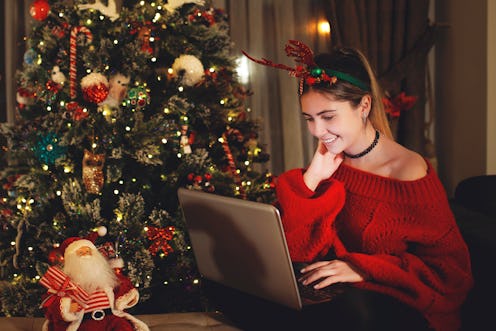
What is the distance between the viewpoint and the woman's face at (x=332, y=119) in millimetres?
1567

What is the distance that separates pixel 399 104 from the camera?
10.4ft

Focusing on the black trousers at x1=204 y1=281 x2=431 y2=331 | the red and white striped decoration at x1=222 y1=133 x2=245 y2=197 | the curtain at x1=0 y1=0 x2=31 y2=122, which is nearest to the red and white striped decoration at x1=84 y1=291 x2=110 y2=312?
the black trousers at x1=204 y1=281 x2=431 y2=331

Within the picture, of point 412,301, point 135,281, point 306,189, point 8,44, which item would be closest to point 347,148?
point 306,189

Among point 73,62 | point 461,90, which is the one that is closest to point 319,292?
point 73,62

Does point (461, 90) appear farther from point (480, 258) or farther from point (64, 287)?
point (64, 287)

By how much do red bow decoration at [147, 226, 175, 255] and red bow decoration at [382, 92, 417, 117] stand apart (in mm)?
1509

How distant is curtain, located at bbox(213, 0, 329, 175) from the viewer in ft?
11.1

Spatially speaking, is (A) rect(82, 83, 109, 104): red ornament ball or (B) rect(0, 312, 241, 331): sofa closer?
(B) rect(0, 312, 241, 331): sofa

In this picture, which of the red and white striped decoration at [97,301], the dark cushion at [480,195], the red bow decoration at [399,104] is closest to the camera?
the red and white striped decoration at [97,301]

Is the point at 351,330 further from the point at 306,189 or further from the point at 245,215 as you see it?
the point at 306,189

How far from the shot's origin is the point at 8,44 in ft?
10.4

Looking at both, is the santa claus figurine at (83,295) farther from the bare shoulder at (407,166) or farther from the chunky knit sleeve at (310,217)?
the bare shoulder at (407,166)

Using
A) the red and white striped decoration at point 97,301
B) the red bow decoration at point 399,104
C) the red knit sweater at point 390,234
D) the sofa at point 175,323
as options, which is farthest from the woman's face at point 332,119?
the red bow decoration at point 399,104

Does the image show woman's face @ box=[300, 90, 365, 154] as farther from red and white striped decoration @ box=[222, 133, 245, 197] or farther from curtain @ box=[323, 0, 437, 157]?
curtain @ box=[323, 0, 437, 157]
